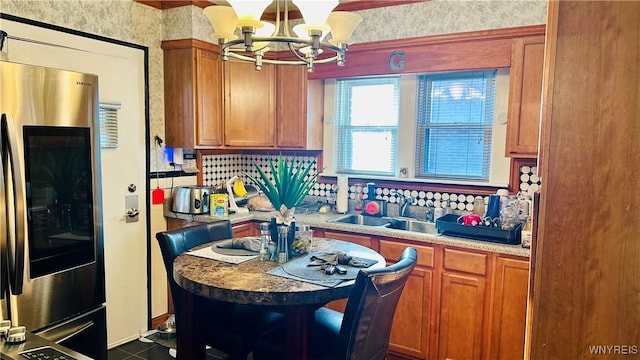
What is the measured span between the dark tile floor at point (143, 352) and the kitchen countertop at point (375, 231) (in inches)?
36.3

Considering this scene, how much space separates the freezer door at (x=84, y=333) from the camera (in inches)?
83.7

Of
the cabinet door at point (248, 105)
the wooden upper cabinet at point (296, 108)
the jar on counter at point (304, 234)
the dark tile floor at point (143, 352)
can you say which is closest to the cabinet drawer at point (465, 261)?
the jar on counter at point (304, 234)

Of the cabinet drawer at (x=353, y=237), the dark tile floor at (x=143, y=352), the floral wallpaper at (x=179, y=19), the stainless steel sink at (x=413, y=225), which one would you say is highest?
the floral wallpaper at (x=179, y=19)

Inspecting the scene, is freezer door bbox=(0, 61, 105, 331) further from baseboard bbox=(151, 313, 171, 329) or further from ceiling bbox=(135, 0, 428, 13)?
ceiling bbox=(135, 0, 428, 13)

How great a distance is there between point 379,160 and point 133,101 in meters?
1.90

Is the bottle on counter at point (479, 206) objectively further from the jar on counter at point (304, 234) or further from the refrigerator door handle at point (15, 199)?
the refrigerator door handle at point (15, 199)

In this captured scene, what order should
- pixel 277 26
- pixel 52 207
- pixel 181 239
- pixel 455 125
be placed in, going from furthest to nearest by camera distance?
pixel 455 125, pixel 181 239, pixel 52 207, pixel 277 26

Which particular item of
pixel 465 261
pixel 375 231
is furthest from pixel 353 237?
pixel 465 261

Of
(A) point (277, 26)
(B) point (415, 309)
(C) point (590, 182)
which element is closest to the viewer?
(C) point (590, 182)

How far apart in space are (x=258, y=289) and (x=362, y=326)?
1.41ft

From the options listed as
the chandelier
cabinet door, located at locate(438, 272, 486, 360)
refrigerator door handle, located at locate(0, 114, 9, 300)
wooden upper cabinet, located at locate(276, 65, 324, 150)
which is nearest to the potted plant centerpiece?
the chandelier

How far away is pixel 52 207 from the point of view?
6.88ft

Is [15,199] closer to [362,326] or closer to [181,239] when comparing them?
[181,239]

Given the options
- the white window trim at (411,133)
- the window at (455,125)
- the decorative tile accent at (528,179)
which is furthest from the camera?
the window at (455,125)
